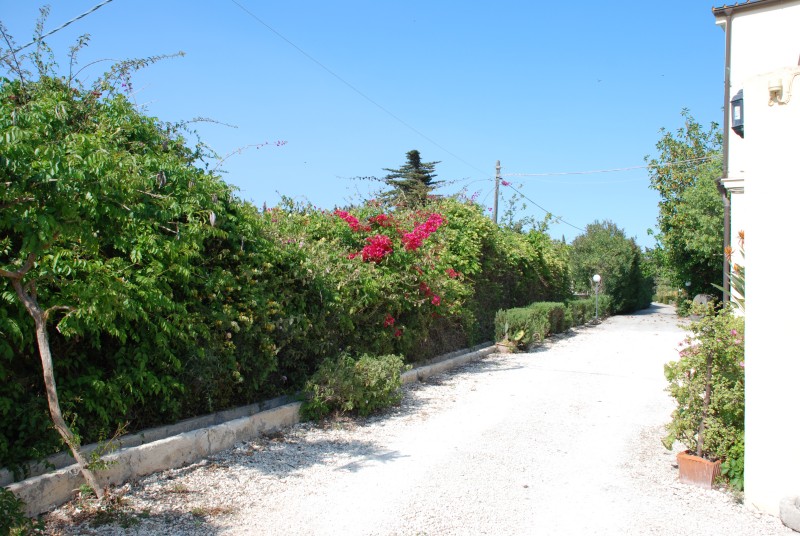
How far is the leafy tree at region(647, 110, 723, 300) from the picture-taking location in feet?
80.5

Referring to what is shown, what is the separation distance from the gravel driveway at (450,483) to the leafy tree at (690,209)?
1871cm

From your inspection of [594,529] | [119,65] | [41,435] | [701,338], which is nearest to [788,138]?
[701,338]

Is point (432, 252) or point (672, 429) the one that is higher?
point (432, 252)

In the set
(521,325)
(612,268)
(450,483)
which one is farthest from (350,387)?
(612,268)

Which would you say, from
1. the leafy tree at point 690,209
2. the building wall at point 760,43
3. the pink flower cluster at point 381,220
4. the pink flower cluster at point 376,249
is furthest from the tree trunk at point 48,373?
the leafy tree at point 690,209

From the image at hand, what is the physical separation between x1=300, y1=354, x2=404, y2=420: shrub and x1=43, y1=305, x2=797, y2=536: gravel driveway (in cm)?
25

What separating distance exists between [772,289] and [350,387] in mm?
4471

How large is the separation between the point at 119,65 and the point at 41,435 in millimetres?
4444

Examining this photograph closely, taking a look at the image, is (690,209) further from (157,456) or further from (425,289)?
(157,456)

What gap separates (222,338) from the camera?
6.06 meters

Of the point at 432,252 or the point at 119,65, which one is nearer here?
the point at 119,65

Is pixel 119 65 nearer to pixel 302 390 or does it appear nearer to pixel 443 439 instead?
pixel 302 390

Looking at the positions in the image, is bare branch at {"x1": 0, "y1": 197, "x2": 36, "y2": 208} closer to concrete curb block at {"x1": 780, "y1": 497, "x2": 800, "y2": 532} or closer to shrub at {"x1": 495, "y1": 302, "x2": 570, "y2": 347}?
concrete curb block at {"x1": 780, "y1": 497, "x2": 800, "y2": 532}

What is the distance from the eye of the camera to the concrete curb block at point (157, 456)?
4074 mm
